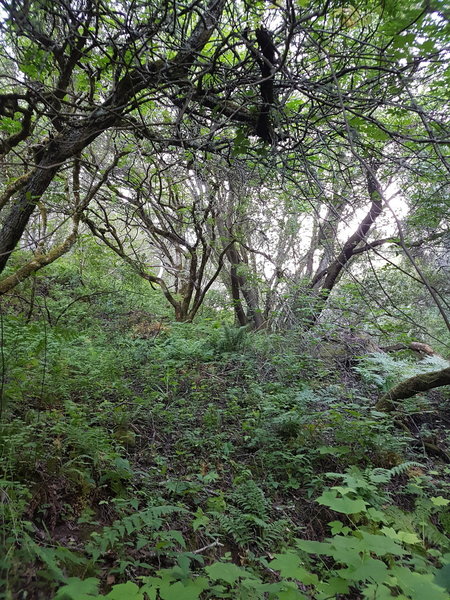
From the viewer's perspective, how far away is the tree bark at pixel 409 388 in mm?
3824

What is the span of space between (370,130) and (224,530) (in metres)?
2.92

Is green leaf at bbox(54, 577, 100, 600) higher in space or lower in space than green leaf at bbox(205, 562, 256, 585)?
higher

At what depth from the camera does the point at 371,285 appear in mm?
7355

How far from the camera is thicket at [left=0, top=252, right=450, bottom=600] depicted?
156cm

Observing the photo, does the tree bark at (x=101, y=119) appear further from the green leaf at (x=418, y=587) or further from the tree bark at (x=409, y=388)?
the tree bark at (x=409, y=388)

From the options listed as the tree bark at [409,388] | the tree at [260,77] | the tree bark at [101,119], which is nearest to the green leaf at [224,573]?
the tree at [260,77]

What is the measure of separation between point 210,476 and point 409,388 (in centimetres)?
273

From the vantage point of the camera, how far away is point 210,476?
258 cm

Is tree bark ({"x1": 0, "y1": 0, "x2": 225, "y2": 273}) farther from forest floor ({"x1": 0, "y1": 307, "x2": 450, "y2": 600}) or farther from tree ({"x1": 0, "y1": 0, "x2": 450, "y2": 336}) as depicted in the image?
forest floor ({"x1": 0, "y1": 307, "x2": 450, "y2": 600})

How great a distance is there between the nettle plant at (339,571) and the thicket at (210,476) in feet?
0.03

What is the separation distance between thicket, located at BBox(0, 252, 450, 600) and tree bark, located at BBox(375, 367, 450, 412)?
0.18m

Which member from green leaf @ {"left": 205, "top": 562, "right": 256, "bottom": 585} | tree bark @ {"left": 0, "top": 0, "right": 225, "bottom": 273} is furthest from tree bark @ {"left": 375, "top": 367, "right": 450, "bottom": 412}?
tree bark @ {"left": 0, "top": 0, "right": 225, "bottom": 273}

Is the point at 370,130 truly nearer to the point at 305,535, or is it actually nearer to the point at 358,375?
the point at 305,535

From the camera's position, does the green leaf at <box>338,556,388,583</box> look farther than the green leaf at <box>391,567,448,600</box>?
Yes
